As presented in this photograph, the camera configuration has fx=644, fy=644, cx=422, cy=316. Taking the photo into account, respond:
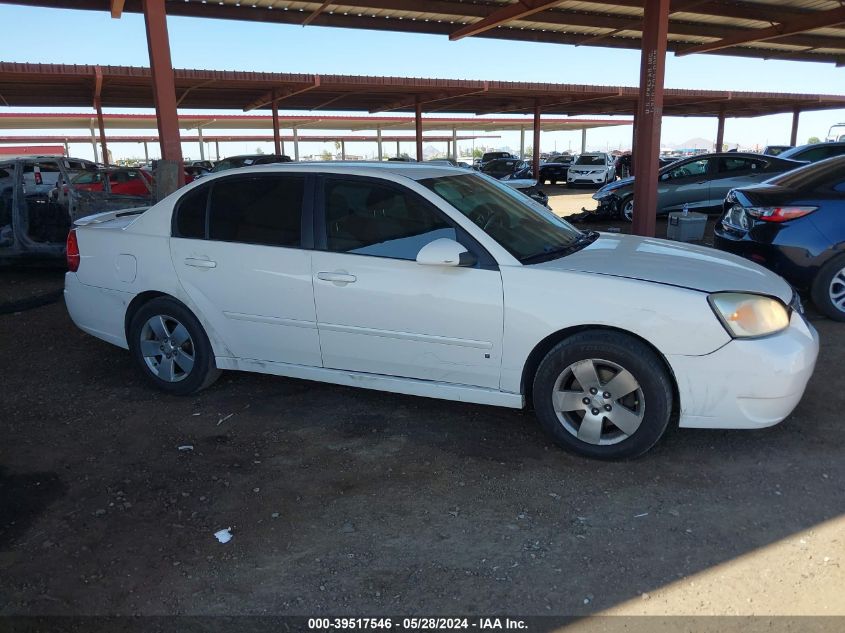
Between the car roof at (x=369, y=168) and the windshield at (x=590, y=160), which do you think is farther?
the windshield at (x=590, y=160)

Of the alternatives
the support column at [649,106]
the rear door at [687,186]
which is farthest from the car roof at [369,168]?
the rear door at [687,186]

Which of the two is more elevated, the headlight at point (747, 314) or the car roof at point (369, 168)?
the car roof at point (369, 168)

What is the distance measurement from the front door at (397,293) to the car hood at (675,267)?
48 cm

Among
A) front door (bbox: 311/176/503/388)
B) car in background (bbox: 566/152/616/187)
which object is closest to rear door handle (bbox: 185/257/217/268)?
front door (bbox: 311/176/503/388)

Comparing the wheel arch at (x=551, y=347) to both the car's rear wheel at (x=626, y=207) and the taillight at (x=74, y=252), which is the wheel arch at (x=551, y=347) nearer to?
the taillight at (x=74, y=252)

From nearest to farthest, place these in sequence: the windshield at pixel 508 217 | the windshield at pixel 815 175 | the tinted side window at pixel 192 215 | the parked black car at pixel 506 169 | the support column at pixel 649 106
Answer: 1. the windshield at pixel 508 217
2. the tinted side window at pixel 192 215
3. the windshield at pixel 815 175
4. the support column at pixel 649 106
5. the parked black car at pixel 506 169

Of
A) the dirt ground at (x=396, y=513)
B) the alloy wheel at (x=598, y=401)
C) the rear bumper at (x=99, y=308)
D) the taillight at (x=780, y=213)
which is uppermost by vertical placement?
the taillight at (x=780, y=213)

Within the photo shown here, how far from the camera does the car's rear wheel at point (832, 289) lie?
5.77 metres

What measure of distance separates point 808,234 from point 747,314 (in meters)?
3.11

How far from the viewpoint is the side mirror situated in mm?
3520

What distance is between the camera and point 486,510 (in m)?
3.13

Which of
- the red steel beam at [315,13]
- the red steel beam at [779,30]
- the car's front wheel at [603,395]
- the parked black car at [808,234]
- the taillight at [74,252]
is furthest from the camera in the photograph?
the red steel beam at [779,30]

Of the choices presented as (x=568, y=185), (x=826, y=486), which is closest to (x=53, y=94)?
(x=568, y=185)

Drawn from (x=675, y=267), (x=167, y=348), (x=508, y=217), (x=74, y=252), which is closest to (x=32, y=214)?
(x=74, y=252)
